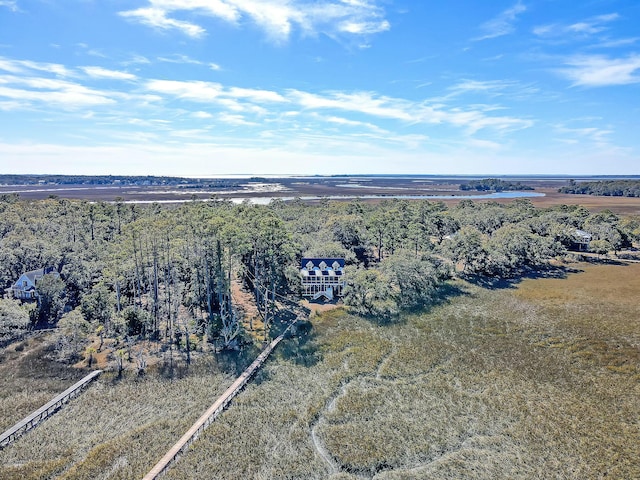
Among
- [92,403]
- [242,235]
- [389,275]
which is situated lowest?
[92,403]

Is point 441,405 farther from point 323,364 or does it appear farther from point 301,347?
point 301,347

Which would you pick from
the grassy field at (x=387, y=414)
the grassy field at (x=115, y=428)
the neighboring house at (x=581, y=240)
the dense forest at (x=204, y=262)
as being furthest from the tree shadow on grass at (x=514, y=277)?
the grassy field at (x=115, y=428)

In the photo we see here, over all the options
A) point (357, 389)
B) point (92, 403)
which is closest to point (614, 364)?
point (357, 389)

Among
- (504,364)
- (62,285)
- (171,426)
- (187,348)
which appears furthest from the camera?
(62,285)

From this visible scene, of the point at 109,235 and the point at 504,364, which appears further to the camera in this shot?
the point at 109,235

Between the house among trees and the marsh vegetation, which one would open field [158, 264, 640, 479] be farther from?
the house among trees

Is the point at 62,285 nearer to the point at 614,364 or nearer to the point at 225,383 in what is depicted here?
the point at 225,383

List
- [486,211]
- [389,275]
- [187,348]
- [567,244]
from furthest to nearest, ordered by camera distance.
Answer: [486,211] < [567,244] < [389,275] < [187,348]

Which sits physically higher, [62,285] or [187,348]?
[62,285]
